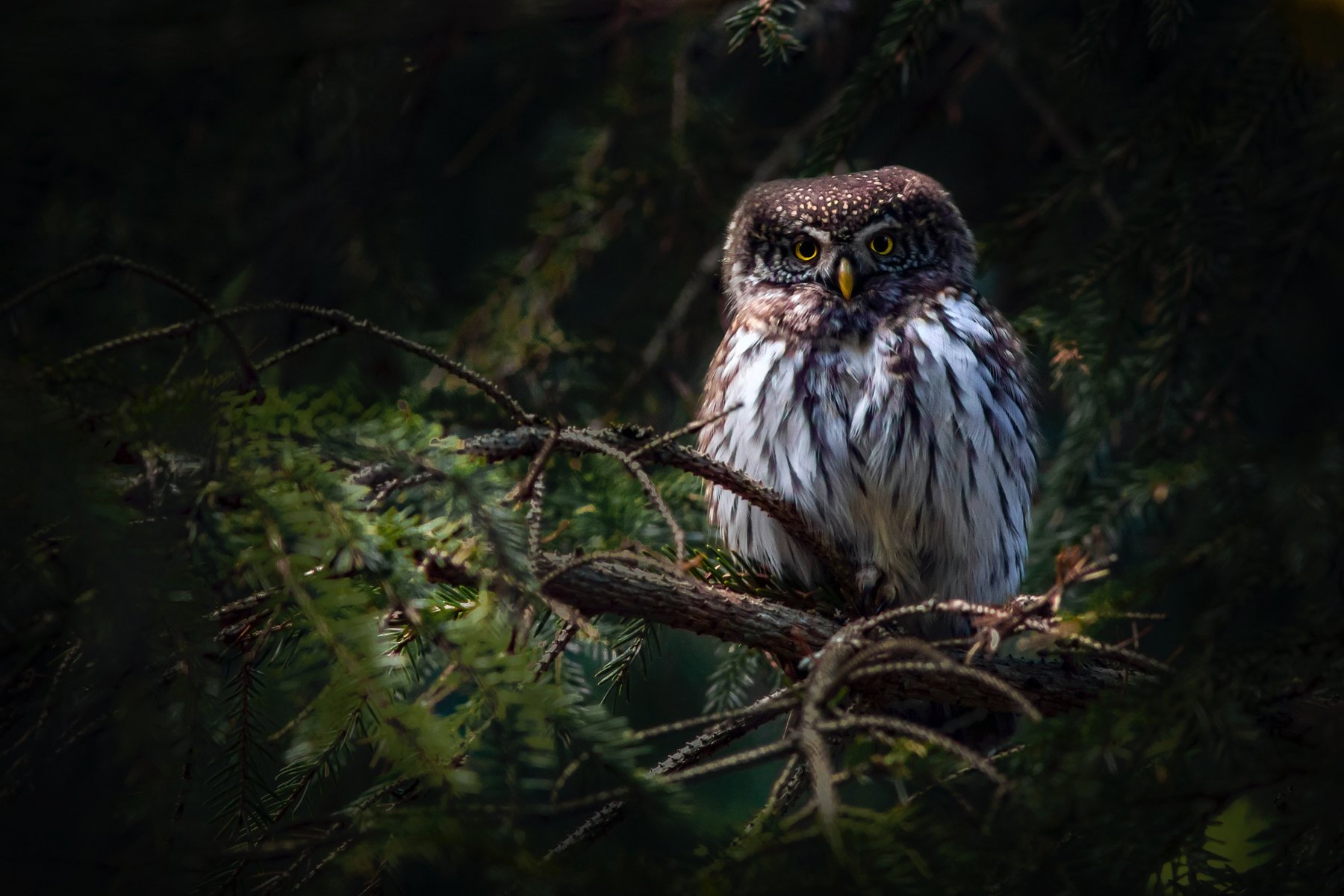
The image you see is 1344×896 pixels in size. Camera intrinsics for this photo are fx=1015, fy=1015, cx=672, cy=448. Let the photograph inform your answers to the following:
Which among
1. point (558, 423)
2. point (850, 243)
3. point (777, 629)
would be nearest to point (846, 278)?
point (850, 243)

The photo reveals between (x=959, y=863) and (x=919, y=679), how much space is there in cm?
76

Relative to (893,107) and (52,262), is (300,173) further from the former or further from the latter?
(893,107)

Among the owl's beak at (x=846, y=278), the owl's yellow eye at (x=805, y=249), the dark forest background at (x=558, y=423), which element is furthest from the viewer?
the owl's yellow eye at (x=805, y=249)

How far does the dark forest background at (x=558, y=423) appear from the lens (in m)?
1.16

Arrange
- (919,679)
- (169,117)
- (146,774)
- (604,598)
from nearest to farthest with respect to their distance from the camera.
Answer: (146,774) → (604,598) → (919,679) → (169,117)

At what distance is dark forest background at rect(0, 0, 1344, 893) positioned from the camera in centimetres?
116

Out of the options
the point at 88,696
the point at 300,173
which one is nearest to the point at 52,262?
the point at 300,173

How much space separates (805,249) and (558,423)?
1.31 meters

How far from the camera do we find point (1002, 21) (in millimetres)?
2984

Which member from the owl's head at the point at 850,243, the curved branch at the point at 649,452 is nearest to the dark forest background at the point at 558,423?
the curved branch at the point at 649,452

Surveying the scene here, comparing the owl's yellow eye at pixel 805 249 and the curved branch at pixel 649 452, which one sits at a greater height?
the owl's yellow eye at pixel 805 249

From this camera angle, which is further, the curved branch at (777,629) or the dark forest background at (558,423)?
the curved branch at (777,629)

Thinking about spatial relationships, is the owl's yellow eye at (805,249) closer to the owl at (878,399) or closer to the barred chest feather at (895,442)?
the owl at (878,399)

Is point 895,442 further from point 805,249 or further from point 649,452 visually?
point 649,452
